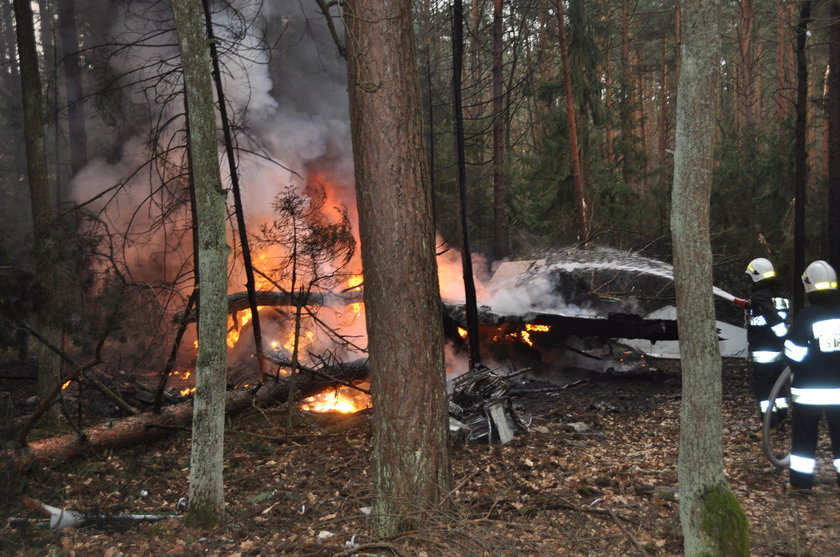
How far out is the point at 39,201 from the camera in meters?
8.84

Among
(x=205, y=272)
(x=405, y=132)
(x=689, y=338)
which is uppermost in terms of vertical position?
(x=405, y=132)

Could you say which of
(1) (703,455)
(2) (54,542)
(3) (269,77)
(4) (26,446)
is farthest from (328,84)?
(1) (703,455)

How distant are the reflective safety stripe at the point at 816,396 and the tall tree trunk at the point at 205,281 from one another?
205 inches

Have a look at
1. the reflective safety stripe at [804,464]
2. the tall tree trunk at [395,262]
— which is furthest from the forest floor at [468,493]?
the tall tree trunk at [395,262]

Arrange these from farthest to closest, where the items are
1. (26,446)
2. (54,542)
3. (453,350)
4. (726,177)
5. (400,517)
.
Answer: (726,177)
(453,350)
(26,446)
(54,542)
(400,517)

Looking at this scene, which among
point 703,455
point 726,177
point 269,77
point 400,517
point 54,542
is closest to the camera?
point 703,455

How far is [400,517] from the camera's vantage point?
4715 mm

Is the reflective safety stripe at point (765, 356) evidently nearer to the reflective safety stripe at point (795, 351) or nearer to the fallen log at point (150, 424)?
the reflective safety stripe at point (795, 351)

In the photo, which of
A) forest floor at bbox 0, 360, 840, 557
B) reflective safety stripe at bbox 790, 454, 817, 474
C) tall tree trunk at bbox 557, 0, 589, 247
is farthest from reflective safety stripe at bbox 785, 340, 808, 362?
tall tree trunk at bbox 557, 0, 589, 247

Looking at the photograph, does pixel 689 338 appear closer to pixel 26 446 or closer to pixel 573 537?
pixel 573 537

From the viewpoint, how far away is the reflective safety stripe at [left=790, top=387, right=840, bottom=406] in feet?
17.5

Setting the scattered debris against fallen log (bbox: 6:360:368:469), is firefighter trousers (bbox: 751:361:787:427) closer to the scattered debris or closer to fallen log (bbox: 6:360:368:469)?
fallen log (bbox: 6:360:368:469)

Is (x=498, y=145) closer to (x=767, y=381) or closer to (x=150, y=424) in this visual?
(x=767, y=381)

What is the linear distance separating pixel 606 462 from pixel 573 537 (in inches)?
89.4
